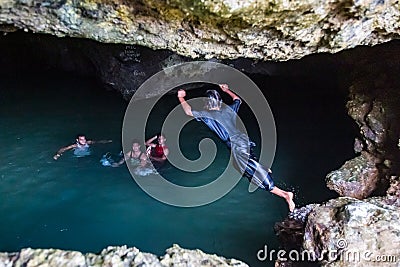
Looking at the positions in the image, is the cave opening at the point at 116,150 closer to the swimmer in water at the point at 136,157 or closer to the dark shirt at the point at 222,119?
the swimmer in water at the point at 136,157

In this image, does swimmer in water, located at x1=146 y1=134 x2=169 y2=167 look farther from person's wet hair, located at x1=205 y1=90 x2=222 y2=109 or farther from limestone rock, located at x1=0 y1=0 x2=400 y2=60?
limestone rock, located at x1=0 y1=0 x2=400 y2=60

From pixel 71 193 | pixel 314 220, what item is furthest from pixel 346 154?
pixel 71 193

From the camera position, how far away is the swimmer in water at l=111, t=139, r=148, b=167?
8.19 m

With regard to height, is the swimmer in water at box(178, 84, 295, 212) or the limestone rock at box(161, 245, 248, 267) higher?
the swimmer in water at box(178, 84, 295, 212)

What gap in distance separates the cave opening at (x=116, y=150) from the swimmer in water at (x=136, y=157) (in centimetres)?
28

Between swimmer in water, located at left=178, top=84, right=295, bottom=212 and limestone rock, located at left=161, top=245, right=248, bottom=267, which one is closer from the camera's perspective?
limestone rock, located at left=161, top=245, right=248, bottom=267

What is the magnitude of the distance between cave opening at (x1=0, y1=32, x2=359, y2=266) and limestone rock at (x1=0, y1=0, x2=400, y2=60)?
297 cm

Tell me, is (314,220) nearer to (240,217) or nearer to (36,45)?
(240,217)

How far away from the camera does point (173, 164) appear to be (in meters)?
8.43

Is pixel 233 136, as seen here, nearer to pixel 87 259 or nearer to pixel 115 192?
pixel 115 192

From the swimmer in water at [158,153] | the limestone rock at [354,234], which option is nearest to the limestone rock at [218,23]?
the limestone rock at [354,234]

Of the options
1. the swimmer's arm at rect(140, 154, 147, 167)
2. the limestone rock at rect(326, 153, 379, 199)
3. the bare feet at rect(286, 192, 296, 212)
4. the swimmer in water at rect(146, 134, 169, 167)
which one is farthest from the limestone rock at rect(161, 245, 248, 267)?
the swimmer in water at rect(146, 134, 169, 167)

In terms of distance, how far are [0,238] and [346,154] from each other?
20.4ft

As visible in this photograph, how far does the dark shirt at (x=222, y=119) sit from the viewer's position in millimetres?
5402
